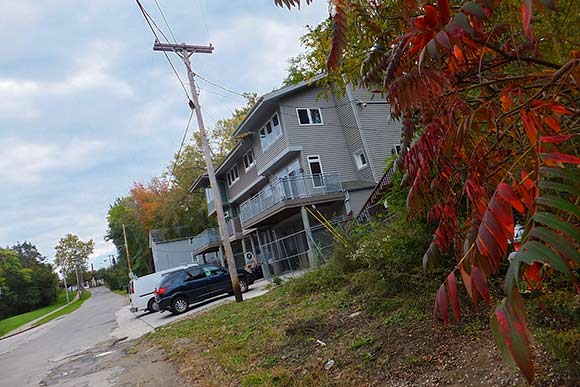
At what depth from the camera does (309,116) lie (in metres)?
22.6

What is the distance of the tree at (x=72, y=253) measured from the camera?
331ft

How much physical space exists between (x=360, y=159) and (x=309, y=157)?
307 cm

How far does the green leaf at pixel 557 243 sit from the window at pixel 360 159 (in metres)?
21.9

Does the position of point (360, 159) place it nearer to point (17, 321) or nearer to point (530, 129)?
point (530, 129)

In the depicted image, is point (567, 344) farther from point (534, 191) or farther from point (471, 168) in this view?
point (534, 191)

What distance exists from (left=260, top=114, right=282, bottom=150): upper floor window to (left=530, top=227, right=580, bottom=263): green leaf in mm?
21568

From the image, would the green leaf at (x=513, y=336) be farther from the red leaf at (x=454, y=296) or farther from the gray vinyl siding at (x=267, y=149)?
the gray vinyl siding at (x=267, y=149)

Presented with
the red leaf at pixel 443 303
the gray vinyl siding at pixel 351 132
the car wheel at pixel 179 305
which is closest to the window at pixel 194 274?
the car wheel at pixel 179 305

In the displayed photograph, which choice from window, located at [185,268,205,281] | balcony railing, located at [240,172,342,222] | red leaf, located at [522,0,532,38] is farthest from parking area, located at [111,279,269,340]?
red leaf, located at [522,0,532,38]

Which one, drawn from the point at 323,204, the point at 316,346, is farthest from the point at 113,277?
the point at 316,346

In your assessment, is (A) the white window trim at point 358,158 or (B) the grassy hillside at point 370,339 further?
(A) the white window trim at point 358,158

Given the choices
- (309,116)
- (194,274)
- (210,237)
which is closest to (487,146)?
(194,274)

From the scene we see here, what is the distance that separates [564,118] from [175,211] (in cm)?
4983

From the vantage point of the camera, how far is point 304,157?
21891 millimetres
